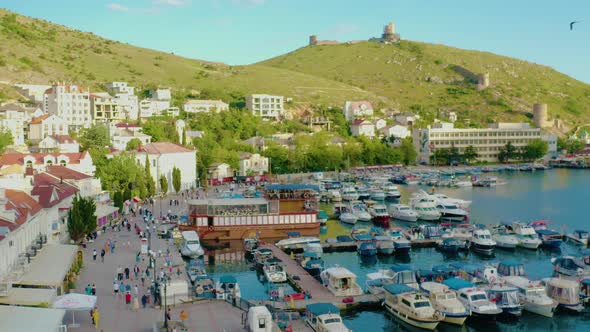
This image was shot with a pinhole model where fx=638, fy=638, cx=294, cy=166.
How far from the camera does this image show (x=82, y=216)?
1847 inches

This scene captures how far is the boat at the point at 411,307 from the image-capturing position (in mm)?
34062

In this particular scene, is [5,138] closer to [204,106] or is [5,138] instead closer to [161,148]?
[161,148]

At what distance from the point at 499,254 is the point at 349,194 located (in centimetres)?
3460

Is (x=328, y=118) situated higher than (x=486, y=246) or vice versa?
(x=328, y=118)

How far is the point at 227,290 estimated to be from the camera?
38.7 m

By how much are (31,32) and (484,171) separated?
421 ft

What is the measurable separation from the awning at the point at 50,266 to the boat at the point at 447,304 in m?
20.1

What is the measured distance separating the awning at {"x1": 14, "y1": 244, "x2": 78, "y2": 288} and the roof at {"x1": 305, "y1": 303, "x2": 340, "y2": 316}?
42.2ft

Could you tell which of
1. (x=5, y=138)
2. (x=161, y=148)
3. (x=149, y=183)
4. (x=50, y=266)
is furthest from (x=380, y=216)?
(x=5, y=138)

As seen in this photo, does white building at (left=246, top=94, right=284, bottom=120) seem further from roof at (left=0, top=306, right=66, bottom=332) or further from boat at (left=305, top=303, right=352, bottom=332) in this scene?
roof at (left=0, top=306, right=66, bottom=332)

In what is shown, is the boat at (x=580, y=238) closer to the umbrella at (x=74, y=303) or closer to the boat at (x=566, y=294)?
the boat at (x=566, y=294)

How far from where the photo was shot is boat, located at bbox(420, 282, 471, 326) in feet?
113

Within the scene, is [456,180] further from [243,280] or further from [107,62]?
[107,62]

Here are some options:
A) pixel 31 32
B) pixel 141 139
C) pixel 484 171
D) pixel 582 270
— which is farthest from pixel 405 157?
pixel 31 32
